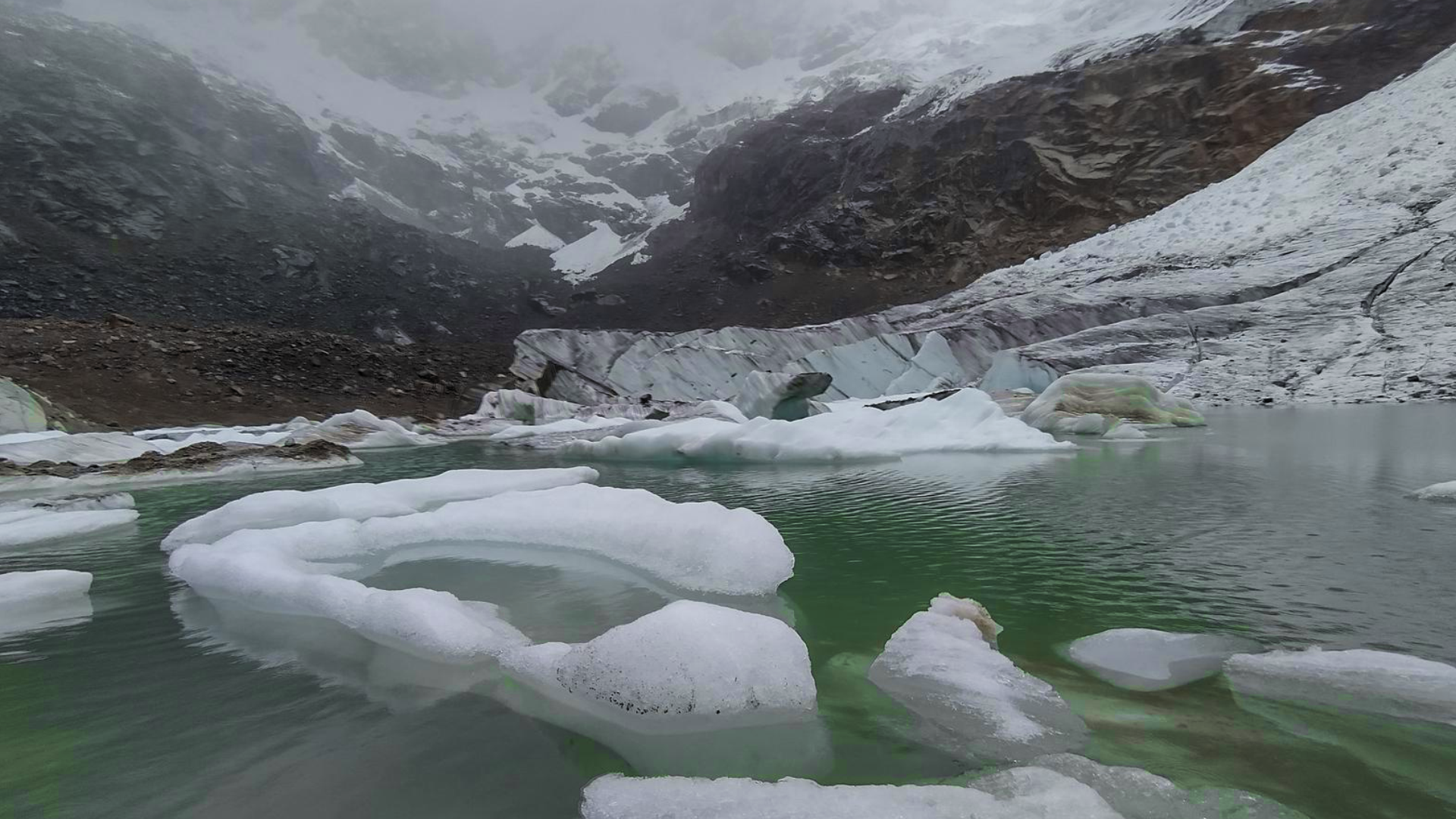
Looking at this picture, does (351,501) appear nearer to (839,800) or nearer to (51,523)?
(51,523)

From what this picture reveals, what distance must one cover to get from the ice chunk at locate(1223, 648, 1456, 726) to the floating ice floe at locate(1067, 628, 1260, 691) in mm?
125

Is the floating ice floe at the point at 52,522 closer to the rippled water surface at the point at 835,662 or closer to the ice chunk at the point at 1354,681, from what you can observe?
the rippled water surface at the point at 835,662

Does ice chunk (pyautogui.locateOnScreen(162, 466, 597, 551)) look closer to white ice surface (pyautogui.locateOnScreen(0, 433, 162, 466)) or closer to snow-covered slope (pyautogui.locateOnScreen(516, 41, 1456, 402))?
white ice surface (pyautogui.locateOnScreen(0, 433, 162, 466))

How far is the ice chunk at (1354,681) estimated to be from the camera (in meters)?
2.69

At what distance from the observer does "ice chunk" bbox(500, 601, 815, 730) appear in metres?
2.69

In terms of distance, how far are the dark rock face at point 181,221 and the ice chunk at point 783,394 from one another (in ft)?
99.3

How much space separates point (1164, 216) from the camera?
40.1m

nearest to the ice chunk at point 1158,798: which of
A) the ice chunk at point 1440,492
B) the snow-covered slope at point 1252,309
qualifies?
the ice chunk at point 1440,492

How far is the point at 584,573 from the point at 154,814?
10.1ft

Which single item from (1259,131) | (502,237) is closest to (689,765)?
(1259,131)

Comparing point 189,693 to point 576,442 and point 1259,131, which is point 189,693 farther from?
point 1259,131

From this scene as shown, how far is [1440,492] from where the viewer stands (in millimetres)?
6500

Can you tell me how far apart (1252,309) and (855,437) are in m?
23.8

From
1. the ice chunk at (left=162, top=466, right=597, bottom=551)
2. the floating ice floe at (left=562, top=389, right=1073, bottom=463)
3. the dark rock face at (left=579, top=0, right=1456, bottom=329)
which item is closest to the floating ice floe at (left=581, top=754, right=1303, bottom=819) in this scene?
the ice chunk at (left=162, top=466, right=597, bottom=551)
